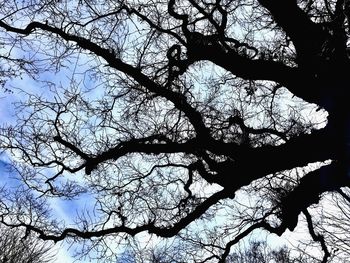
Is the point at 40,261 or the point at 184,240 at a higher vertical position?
the point at 40,261

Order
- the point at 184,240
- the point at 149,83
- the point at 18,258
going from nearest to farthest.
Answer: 1. the point at 149,83
2. the point at 184,240
3. the point at 18,258

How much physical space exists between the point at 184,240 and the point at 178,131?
2912 mm

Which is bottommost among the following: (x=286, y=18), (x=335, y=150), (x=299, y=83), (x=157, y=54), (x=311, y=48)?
(x=335, y=150)

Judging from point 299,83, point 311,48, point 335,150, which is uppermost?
point 311,48

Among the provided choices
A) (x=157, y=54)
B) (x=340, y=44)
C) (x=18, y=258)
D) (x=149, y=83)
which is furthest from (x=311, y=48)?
(x=18, y=258)

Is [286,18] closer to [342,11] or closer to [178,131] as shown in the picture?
[342,11]

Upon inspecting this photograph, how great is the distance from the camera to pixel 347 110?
18.0ft

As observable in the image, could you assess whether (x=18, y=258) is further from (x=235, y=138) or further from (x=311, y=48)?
(x=311, y=48)

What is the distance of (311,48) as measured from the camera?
6152 millimetres

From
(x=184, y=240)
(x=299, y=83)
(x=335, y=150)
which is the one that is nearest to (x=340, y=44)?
(x=299, y=83)

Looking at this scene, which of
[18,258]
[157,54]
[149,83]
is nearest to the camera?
[149,83]

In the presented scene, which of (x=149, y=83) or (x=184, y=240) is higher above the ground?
(x=149, y=83)

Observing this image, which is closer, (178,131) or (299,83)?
(299,83)

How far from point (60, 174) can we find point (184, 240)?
3537 millimetres
